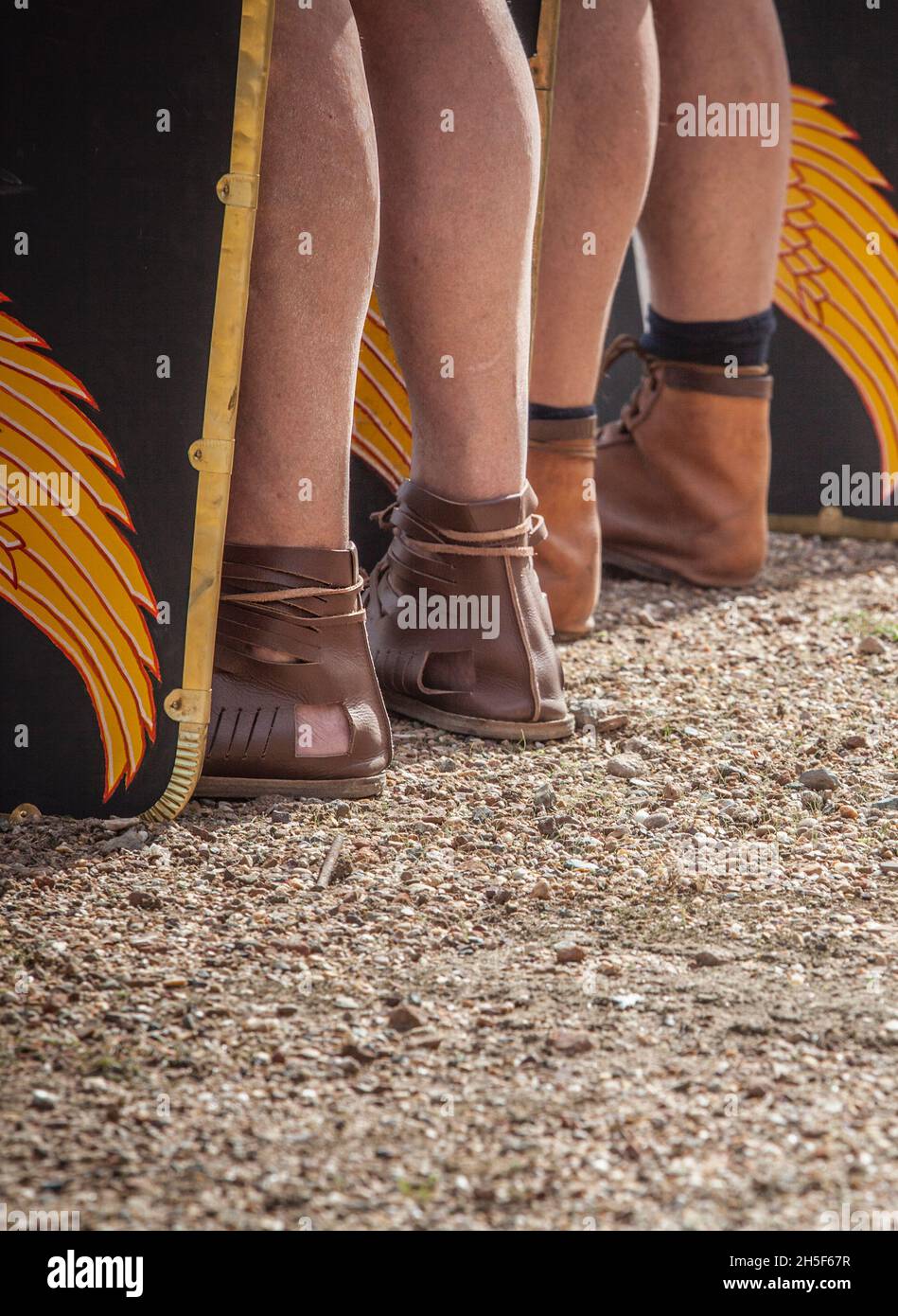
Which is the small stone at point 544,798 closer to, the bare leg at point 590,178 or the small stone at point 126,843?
the small stone at point 126,843

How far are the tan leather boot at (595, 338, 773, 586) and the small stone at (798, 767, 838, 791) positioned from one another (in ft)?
3.73

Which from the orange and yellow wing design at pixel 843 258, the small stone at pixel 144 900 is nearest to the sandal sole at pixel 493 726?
the small stone at pixel 144 900

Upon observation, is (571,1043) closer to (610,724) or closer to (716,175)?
(610,724)

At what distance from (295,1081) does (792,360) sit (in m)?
2.65

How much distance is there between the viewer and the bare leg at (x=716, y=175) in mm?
2742

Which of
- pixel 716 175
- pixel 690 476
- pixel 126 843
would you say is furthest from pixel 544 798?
pixel 716 175

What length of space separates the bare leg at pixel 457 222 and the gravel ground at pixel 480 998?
16.0 inches

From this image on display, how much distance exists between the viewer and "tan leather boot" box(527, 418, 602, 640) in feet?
7.99

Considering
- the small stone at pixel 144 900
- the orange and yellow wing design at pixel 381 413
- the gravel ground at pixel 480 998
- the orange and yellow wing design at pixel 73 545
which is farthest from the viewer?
the orange and yellow wing design at pixel 381 413

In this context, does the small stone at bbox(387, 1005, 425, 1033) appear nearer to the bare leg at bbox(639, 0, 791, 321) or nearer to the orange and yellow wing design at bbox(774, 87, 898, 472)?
the bare leg at bbox(639, 0, 791, 321)

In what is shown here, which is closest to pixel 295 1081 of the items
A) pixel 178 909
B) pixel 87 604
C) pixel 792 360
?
pixel 178 909

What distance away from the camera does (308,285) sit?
5.36 ft

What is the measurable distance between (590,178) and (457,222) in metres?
0.63
